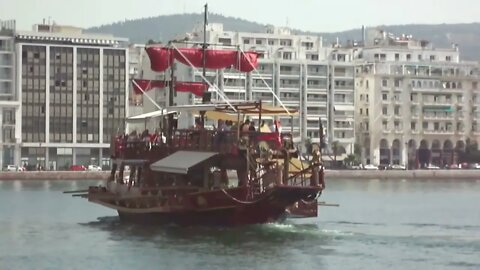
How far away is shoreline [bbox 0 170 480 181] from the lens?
395 feet

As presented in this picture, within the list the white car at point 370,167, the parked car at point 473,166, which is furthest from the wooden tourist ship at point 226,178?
the parked car at point 473,166

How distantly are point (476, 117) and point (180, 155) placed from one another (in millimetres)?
109406

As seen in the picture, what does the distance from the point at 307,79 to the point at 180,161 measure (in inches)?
3698

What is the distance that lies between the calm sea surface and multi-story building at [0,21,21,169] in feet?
225

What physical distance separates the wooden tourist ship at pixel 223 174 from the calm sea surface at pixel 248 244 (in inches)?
28.8

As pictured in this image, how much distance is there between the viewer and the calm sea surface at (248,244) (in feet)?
120

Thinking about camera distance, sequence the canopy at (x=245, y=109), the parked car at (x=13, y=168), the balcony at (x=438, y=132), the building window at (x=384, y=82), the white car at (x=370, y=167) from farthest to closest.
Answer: the balcony at (x=438, y=132) < the building window at (x=384, y=82) < the white car at (x=370, y=167) < the parked car at (x=13, y=168) < the canopy at (x=245, y=109)

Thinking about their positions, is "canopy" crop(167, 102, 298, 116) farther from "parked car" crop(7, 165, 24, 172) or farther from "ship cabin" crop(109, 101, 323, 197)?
"parked car" crop(7, 165, 24, 172)

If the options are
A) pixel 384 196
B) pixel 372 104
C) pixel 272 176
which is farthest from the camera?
pixel 372 104

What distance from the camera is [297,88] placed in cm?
13638

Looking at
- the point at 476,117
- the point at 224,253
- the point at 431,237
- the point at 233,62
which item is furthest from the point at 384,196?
the point at 476,117

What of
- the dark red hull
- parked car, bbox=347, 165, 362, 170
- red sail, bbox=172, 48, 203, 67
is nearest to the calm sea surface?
the dark red hull

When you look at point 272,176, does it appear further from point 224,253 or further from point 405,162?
point 405,162

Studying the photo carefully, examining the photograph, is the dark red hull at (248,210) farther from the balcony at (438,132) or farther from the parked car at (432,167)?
the balcony at (438,132)
